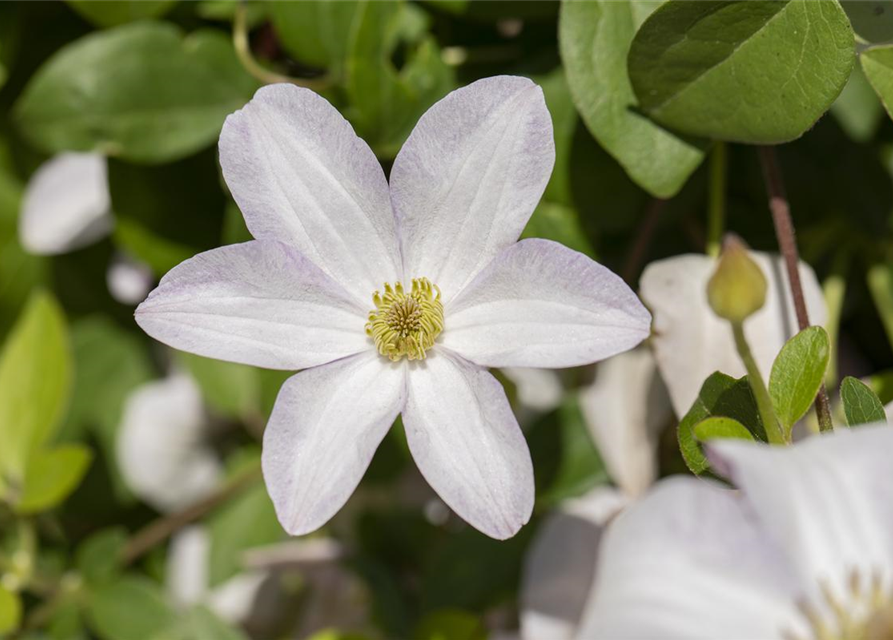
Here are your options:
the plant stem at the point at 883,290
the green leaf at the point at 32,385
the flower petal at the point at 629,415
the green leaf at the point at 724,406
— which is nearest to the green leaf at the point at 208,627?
the green leaf at the point at 32,385

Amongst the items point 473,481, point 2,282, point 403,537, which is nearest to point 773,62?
point 473,481

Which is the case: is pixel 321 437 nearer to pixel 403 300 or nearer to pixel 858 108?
pixel 403 300

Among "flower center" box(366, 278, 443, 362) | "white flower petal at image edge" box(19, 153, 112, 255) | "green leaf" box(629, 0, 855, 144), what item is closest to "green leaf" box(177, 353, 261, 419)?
"white flower petal at image edge" box(19, 153, 112, 255)

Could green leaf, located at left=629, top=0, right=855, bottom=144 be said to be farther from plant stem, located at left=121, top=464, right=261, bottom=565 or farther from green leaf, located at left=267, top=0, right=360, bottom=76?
plant stem, located at left=121, top=464, right=261, bottom=565

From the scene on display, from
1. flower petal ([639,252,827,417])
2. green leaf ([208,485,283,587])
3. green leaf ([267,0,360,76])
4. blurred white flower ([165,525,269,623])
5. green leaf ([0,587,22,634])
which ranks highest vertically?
green leaf ([267,0,360,76])

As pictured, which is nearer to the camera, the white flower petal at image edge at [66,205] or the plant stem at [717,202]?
Answer: the plant stem at [717,202]

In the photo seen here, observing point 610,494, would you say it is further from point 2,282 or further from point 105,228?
point 2,282

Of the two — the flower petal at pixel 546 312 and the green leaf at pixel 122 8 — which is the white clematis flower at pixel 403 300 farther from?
the green leaf at pixel 122 8
